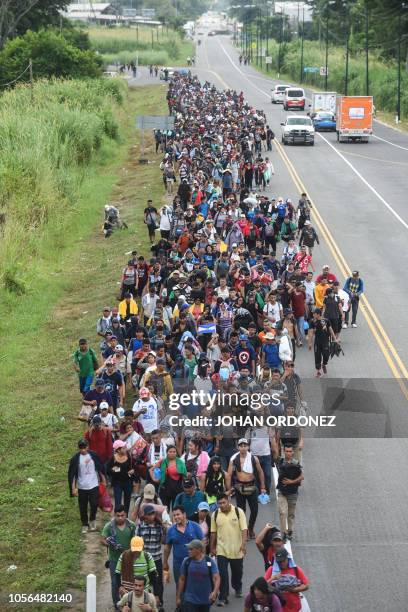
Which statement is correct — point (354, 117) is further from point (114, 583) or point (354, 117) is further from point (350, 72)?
point (114, 583)

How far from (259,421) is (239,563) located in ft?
9.43

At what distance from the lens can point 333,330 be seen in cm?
2198

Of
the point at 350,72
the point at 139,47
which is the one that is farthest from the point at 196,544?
the point at 139,47

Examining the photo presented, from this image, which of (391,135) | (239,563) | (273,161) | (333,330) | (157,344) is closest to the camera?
(239,563)

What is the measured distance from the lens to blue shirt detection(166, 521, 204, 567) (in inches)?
481

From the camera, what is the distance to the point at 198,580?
1152 centimetres

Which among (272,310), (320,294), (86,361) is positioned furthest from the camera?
(320,294)

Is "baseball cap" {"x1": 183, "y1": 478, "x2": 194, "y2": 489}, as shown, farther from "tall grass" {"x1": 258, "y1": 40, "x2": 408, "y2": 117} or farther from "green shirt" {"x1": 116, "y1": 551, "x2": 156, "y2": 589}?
"tall grass" {"x1": 258, "y1": 40, "x2": 408, "y2": 117}

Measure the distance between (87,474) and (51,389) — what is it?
7924mm

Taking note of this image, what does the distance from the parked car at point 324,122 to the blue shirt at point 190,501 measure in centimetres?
5464

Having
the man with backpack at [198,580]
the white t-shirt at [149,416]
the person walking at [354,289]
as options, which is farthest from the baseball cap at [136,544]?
the person walking at [354,289]

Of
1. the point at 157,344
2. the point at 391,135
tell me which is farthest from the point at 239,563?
the point at 391,135

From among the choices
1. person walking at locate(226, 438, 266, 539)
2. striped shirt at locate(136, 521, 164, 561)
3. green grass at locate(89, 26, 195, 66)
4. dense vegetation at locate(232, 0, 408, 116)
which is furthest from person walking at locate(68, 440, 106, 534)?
green grass at locate(89, 26, 195, 66)

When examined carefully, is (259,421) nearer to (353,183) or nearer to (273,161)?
(353,183)
